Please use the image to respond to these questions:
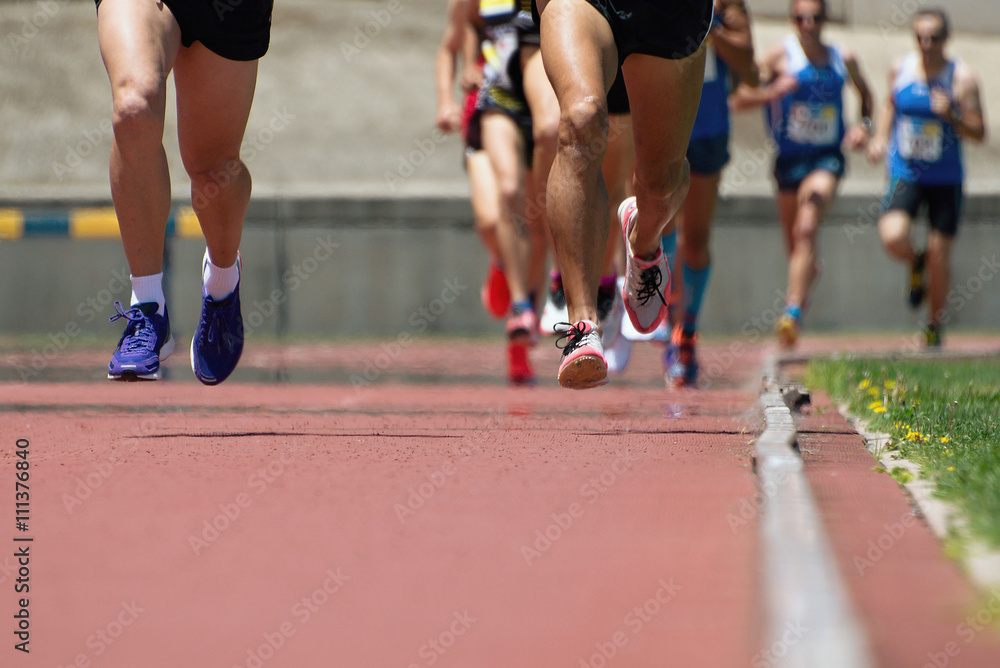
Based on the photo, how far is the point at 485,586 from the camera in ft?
7.55

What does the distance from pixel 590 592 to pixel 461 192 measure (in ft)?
37.4

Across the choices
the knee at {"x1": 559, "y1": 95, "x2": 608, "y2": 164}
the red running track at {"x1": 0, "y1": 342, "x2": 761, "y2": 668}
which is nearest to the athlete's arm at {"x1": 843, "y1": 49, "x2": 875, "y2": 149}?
the red running track at {"x1": 0, "y1": 342, "x2": 761, "y2": 668}

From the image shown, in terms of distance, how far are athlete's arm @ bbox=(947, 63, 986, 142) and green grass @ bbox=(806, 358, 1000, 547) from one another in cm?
328

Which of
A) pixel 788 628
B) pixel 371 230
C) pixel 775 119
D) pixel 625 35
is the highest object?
pixel 625 35

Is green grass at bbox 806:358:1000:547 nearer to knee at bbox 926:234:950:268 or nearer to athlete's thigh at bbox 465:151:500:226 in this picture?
athlete's thigh at bbox 465:151:500:226

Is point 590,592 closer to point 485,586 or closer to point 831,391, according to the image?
point 485,586

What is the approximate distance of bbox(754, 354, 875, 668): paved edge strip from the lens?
1562 millimetres

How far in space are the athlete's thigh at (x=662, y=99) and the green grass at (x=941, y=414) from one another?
3.66ft

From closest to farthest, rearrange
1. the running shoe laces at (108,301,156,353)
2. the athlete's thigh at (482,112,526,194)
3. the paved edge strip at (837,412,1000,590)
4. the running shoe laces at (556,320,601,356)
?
the paved edge strip at (837,412,1000,590) → the running shoe laces at (556,320,601,356) → the running shoe laces at (108,301,156,353) → the athlete's thigh at (482,112,526,194)

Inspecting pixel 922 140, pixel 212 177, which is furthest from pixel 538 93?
pixel 922 140

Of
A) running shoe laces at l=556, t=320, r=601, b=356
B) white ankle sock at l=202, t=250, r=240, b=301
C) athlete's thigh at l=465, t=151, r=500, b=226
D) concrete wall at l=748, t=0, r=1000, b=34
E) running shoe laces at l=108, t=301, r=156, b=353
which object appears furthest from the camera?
concrete wall at l=748, t=0, r=1000, b=34

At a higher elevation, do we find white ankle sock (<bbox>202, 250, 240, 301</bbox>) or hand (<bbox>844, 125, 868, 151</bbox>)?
white ankle sock (<bbox>202, 250, 240, 301</bbox>)

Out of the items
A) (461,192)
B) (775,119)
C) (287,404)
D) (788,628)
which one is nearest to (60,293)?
(461,192)

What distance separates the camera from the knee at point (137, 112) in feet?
14.2
